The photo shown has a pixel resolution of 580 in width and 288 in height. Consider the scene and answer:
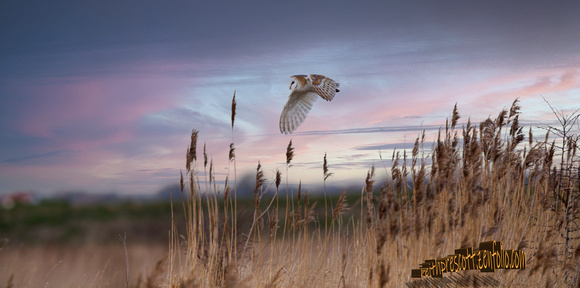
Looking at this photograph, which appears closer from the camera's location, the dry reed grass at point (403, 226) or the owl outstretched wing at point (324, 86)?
the dry reed grass at point (403, 226)

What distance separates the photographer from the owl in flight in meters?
3.97

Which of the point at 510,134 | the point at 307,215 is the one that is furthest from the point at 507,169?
the point at 307,215

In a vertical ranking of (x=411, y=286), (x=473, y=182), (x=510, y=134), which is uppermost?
(x=510, y=134)

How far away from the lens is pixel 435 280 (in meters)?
3.20

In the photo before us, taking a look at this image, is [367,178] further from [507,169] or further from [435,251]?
[507,169]

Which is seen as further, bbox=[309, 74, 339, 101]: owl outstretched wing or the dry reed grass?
bbox=[309, 74, 339, 101]: owl outstretched wing

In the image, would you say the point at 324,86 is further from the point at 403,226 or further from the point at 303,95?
the point at 403,226

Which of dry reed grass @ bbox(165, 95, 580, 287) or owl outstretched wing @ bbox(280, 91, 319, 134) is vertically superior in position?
owl outstretched wing @ bbox(280, 91, 319, 134)

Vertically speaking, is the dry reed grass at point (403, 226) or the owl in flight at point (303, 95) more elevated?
the owl in flight at point (303, 95)

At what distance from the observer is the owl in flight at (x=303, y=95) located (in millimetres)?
3969

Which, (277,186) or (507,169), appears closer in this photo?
(277,186)

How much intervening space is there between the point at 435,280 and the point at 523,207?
1947 millimetres

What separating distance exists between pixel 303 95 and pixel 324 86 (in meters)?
0.21

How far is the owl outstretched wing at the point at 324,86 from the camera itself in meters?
3.96
